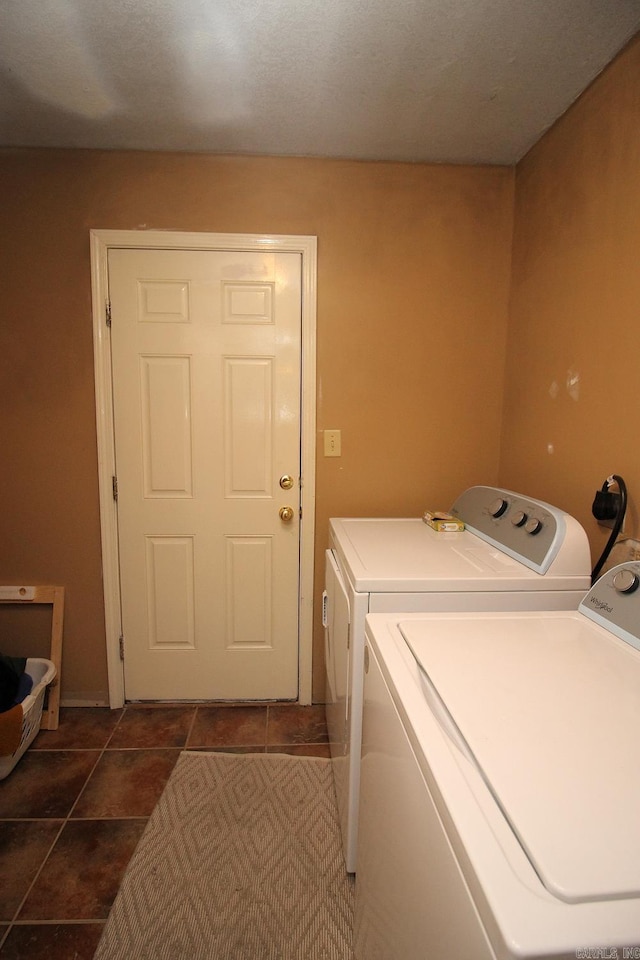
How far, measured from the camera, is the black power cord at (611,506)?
128 centimetres

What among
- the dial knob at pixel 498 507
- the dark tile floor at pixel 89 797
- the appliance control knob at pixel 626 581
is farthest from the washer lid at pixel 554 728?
the dark tile floor at pixel 89 797

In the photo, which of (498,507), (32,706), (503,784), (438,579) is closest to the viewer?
(503,784)

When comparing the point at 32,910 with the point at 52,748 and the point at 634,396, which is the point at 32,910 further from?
the point at 634,396

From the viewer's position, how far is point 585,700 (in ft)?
2.49

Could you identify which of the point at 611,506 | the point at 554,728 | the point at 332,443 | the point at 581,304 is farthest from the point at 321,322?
the point at 554,728

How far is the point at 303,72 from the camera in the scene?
141cm

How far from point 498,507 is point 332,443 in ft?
2.48

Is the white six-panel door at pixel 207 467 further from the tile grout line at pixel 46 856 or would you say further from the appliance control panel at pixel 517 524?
the appliance control panel at pixel 517 524

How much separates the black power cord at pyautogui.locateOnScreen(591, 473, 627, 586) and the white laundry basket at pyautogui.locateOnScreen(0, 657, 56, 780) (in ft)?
6.89

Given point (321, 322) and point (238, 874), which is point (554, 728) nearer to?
point (238, 874)

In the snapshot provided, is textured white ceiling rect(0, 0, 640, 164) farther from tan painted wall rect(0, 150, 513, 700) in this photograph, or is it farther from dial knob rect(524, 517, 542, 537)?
dial knob rect(524, 517, 542, 537)

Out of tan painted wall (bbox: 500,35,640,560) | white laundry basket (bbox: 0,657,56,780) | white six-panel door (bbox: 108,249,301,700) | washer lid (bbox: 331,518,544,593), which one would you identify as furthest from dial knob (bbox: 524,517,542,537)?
white laundry basket (bbox: 0,657,56,780)

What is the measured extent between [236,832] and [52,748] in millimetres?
905

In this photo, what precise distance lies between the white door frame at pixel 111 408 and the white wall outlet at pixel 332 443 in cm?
6
